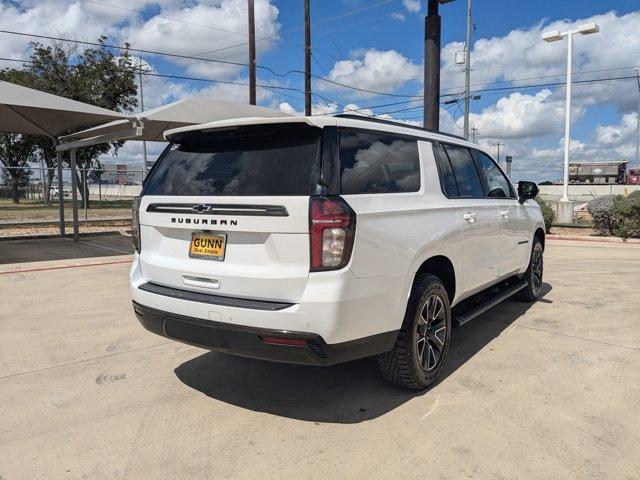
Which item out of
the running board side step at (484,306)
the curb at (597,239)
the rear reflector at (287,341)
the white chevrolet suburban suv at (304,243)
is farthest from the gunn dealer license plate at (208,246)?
the curb at (597,239)

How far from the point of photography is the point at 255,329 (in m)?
2.96

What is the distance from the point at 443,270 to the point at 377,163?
116 centimetres

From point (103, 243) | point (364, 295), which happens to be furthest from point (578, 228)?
point (364, 295)

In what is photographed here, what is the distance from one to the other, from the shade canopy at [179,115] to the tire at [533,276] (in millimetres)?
7067

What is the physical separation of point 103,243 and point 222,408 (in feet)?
35.1

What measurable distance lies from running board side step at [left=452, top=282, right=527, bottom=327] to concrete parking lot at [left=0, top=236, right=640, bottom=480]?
0.37 metres

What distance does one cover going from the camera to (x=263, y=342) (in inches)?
117

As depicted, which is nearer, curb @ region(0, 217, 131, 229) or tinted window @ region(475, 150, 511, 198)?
tinted window @ region(475, 150, 511, 198)

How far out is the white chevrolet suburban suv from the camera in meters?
2.91

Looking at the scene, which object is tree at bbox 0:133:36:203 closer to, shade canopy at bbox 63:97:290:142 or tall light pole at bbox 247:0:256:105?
tall light pole at bbox 247:0:256:105

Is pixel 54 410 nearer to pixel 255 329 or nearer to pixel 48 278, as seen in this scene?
pixel 255 329

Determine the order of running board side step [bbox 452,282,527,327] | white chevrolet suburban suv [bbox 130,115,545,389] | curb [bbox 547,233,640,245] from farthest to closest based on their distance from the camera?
curb [bbox 547,233,640,245]
running board side step [bbox 452,282,527,327]
white chevrolet suburban suv [bbox 130,115,545,389]

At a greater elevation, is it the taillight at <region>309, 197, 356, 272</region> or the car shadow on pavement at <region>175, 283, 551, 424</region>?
the taillight at <region>309, 197, 356, 272</region>

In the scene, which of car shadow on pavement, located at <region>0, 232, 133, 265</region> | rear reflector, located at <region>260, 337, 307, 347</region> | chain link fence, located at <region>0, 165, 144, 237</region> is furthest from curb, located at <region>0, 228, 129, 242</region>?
rear reflector, located at <region>260, 337, 307, 347</region>
